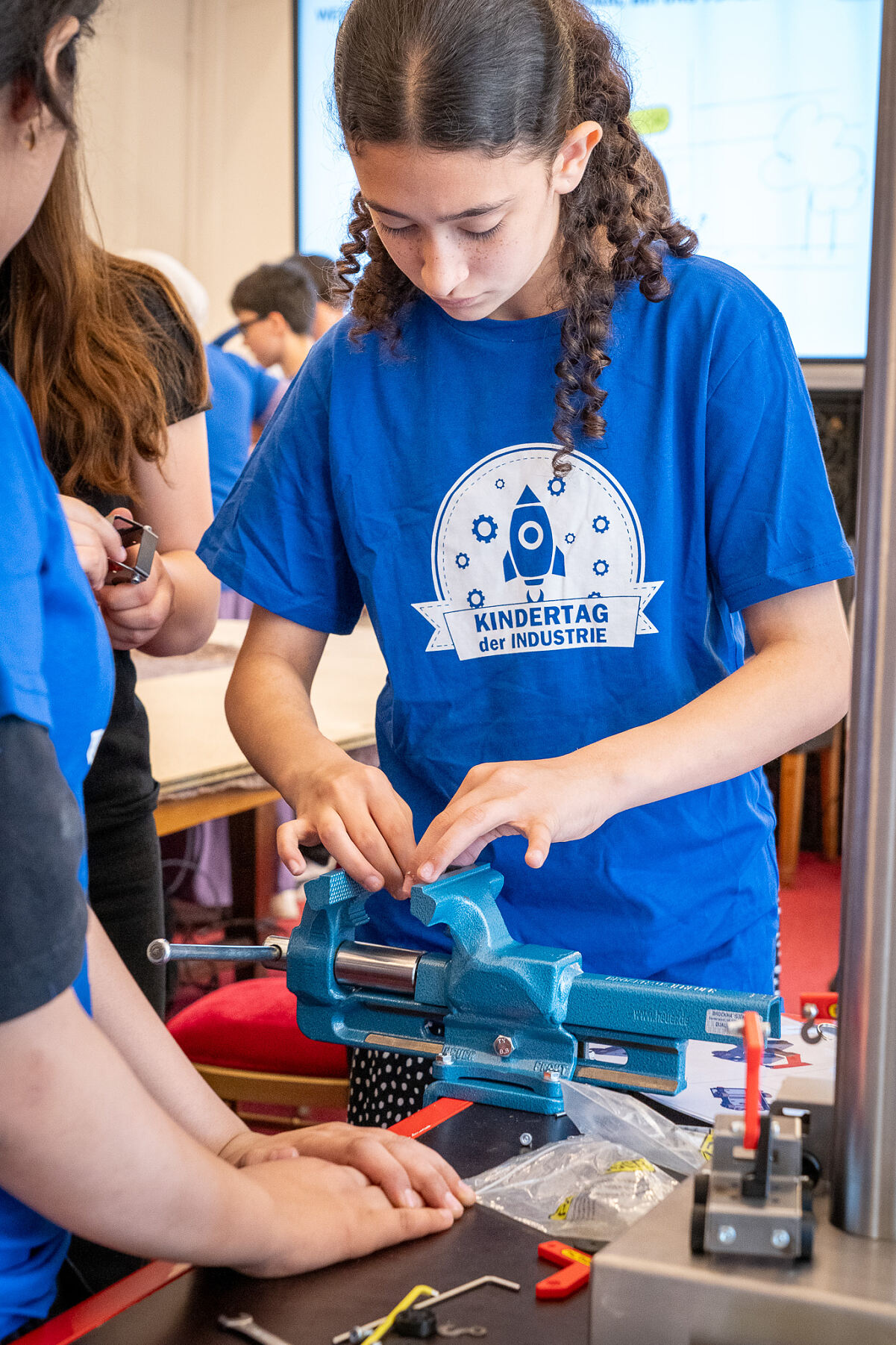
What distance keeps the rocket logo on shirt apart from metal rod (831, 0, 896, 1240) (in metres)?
0.55

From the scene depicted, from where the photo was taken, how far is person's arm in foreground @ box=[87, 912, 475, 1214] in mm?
844

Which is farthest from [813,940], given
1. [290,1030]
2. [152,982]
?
[152,982]

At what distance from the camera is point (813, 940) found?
12.9 feet

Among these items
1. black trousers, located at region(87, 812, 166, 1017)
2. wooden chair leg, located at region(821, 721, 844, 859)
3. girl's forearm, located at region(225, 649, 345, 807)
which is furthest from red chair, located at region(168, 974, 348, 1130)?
wooden chair leg, located at region(821, 721, 844, 859)

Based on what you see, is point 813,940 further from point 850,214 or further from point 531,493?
point 531,493

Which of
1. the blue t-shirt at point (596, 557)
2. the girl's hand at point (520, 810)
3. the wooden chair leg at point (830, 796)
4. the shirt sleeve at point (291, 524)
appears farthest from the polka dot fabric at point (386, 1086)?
the wooden chair leg at point (830, 796)

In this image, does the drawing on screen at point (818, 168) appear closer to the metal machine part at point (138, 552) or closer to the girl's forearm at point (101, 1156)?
the metal machine part at point (138, 552)

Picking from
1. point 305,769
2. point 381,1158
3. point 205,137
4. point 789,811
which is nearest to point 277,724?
→ point 305,769

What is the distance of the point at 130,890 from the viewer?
1.42 m

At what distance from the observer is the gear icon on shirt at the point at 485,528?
46.4 inches

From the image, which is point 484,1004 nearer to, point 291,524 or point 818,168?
point 291,524

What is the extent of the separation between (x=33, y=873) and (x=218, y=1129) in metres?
0.38

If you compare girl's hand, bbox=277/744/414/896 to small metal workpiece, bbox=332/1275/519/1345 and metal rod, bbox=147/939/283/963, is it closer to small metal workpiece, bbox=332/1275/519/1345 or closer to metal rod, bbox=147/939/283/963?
metal rod, bbox=147/939/283/963

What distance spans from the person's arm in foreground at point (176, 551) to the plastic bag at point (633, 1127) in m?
0.67
